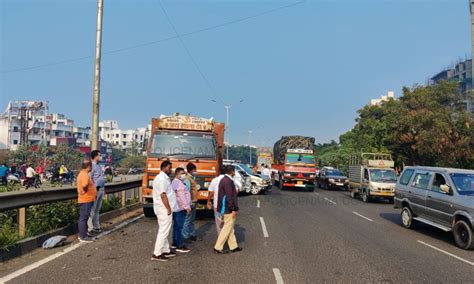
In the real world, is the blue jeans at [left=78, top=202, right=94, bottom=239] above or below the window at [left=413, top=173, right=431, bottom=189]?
below

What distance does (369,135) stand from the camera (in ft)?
158

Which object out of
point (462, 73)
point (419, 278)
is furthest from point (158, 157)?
point (462, 73)

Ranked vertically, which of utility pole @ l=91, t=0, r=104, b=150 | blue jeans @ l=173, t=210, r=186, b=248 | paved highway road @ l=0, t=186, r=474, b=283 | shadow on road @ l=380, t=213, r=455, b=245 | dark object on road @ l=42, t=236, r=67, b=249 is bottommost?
shadow on road @ l=380, t=213, r=455, b=245

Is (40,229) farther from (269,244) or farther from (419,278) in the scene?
(419,278)

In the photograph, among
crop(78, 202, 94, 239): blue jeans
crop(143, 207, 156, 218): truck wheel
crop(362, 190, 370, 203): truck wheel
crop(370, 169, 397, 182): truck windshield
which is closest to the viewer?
crop(78, 202, 94, 239): blue jeans

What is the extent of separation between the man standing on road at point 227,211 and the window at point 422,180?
6324 mm

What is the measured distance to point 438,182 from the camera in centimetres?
1139

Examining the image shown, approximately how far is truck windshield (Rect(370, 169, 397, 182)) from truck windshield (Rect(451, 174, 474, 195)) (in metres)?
10.5

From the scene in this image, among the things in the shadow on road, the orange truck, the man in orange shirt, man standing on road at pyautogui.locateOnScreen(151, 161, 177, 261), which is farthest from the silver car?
the man in orange shirt

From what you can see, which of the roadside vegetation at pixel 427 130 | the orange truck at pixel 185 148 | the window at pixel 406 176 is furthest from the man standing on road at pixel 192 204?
the roadside vegetation at pixel 427 130

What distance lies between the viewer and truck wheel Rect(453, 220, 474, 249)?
9.45m

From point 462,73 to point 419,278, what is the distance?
4590 inches

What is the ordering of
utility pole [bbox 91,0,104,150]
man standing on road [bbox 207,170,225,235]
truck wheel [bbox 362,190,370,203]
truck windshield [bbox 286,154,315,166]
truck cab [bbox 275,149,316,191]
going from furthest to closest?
truck windshield [bbox 286,154,315,166]
truck cab [bbox 275,149,316,191]
truck wheel [bbox 362,190,370,203]
utility pole [bbox 91,0,104,150]
man standing on road [bbox 207,170,225,235]

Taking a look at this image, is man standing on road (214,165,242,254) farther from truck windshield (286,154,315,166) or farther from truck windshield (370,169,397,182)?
truck windshield (286,154,315,166)
